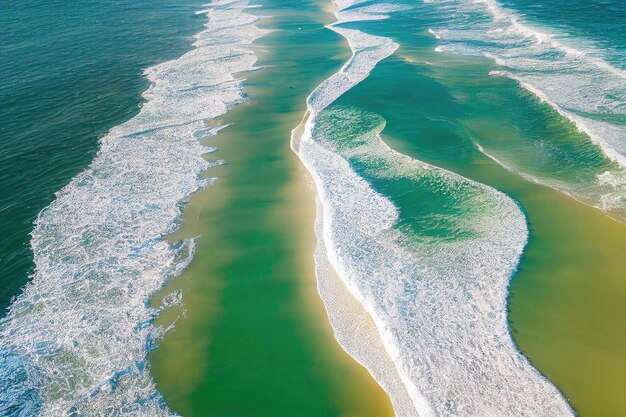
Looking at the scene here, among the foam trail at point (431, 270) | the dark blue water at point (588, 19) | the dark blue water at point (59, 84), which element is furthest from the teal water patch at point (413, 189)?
the dark blue water at point (588, 19)

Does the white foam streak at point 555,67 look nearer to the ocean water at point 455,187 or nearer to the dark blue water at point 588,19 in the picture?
the ocean water at point 455,187

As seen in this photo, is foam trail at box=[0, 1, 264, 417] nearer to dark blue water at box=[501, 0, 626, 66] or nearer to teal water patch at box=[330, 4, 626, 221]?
teal water patch at box=[330, 4, 626, 221]

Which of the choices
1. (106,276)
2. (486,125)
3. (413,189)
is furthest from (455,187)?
(106,276)

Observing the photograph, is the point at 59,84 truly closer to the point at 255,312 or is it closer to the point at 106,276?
the point at 106,276

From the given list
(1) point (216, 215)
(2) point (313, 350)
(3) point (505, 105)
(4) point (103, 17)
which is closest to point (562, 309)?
(2) point (313, 350)

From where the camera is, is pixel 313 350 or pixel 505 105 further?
pixel 505 105

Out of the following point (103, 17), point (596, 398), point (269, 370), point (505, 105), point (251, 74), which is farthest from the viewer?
point (103, 17)

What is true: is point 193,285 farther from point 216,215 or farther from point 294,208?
point 294,208
